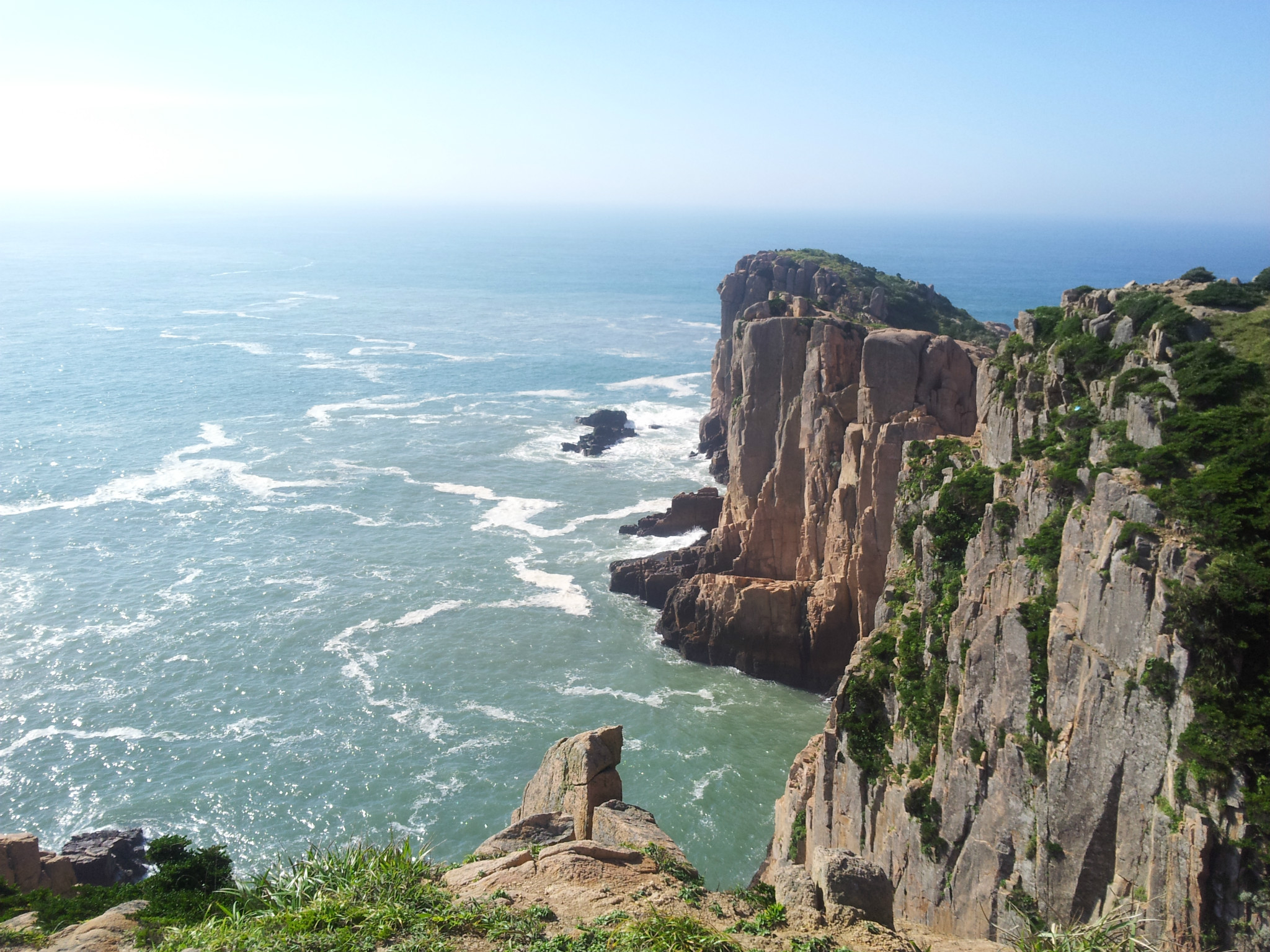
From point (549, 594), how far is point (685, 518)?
15072 millimetres

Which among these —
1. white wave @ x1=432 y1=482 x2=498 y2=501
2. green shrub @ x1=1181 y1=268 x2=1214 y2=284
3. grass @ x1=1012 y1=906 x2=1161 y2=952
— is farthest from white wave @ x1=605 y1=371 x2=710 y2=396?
grass @ x1=1012 y1=906 x2=1161 y2=952

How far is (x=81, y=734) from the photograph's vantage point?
49.3 meters

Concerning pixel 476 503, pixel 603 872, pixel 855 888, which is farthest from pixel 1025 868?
pixel 476 503

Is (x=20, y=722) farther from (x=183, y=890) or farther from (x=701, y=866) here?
(x=701, y=866)

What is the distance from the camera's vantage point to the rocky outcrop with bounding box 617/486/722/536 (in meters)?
76.0

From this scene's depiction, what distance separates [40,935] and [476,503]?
6234 centimetres

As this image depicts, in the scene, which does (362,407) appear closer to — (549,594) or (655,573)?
(549,594)

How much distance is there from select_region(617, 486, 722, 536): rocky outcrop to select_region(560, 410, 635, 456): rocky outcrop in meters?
22.1

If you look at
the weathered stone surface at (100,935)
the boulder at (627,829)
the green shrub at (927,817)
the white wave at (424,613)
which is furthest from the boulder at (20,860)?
the green shrub at (927,817)

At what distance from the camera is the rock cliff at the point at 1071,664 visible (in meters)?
20.8

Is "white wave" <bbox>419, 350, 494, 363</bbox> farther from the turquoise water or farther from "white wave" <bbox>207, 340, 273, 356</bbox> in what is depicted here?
"white wave" <bbox>207, 340, 273, 356</bbox>

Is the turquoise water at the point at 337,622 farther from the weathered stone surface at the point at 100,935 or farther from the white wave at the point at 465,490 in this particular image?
the weathered stone surface at the point at 100,935

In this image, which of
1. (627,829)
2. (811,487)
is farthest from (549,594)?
(627,829)

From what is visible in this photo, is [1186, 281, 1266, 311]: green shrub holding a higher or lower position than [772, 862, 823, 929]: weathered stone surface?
higher
